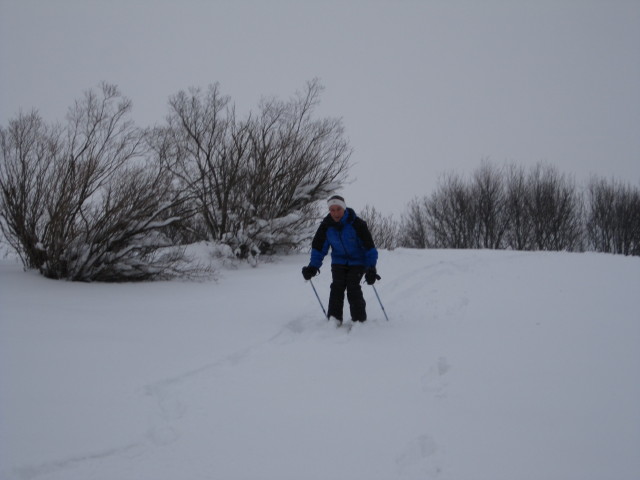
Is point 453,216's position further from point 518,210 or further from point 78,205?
point 78,205

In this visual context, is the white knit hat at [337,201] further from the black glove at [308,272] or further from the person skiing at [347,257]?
the black glove at [308,272]

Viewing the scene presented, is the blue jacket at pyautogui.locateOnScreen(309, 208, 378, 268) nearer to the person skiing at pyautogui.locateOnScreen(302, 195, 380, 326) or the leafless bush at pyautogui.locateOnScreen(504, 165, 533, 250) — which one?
the person skiing at pyautogui.locateOnScreen(302, 195, 380, 326)

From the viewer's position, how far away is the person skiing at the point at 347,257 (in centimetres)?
545

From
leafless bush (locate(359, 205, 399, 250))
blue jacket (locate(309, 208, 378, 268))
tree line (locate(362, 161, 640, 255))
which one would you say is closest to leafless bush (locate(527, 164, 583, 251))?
tree line (locate(362, 161, 640, 255))

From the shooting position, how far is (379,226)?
24.1m

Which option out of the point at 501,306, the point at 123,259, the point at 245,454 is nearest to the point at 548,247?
the point at 501,306

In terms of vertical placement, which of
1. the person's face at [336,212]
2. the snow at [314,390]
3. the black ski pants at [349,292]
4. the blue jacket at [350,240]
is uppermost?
the person's face at [336,212]

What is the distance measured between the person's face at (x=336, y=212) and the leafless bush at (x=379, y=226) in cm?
1646

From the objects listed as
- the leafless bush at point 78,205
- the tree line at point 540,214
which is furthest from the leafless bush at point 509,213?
the leafless bush at point 78,205

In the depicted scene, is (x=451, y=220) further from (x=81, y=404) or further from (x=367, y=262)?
(x=81, y=404)

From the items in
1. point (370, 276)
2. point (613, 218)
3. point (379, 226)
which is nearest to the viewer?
point (370, 276)

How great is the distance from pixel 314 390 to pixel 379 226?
21073mm

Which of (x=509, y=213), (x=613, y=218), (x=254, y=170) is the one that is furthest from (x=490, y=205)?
(x=254, y=170)

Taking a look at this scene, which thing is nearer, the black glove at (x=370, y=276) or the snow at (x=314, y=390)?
the snow at (x=314, y=390)
